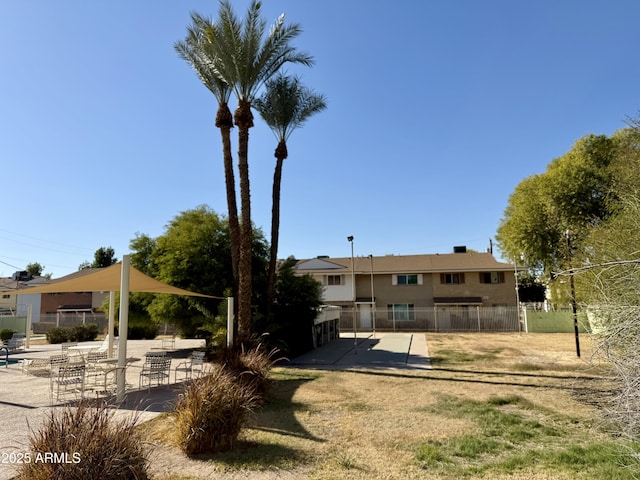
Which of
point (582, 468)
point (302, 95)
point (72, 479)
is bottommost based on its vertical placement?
point (582, 468)

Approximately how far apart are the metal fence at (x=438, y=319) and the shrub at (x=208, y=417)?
2512 centimetres

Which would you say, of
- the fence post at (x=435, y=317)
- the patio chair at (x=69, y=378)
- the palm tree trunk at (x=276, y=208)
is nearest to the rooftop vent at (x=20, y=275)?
the palm tree trunk at (x=276, y=208)

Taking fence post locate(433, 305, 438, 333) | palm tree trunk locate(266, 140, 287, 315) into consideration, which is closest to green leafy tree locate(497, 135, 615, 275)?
fence post locate(433, 305, 438, 333)

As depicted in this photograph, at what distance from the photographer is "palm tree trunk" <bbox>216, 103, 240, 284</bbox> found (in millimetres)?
16438

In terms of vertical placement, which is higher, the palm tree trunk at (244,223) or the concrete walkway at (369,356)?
the palm tree trunk at (244,223)

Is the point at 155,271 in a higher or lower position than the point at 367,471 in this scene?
higher

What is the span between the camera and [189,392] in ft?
19.9

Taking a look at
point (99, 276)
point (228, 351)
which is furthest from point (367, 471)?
point (99, 276)

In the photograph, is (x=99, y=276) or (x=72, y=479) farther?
(x=99, y=276)

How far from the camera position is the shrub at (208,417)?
230 inches

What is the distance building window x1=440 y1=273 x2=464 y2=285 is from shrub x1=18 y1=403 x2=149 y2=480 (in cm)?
3390

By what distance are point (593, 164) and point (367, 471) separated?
100.0 ft

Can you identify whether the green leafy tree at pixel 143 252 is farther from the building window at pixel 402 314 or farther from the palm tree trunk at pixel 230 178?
the building window at pixel 402 314

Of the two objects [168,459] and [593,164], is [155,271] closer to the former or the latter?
[168,459]
